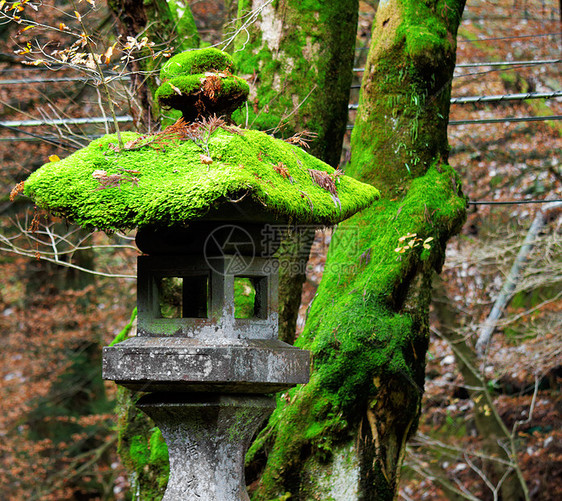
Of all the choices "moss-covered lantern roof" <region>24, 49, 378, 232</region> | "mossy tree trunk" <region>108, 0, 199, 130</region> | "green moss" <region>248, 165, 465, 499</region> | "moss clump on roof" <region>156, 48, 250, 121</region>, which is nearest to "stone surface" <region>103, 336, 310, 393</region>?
"moss-covered lantern roof" <region>24, 49, 378, 232</region>

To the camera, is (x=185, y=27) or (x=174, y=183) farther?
(x=185, y=27)

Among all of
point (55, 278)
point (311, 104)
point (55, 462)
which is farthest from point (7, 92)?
point (311, 104)

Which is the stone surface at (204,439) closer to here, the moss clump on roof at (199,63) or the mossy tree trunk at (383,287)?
the mossy tree trunk at (383,287)

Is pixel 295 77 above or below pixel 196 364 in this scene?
above

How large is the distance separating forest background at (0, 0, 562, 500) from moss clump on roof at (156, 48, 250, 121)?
5.34 m

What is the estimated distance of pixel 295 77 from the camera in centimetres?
517

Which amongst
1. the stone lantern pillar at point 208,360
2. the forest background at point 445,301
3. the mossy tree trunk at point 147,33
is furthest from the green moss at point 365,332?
the forest background at point 445,301

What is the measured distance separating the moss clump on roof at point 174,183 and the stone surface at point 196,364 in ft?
1.87

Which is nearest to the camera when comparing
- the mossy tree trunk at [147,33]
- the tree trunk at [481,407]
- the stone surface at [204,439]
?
the stone surface at [204,439]

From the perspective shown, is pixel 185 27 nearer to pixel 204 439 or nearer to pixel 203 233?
pixel 203 233

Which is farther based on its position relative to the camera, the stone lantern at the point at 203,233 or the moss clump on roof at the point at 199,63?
the moss clump on roof at the point at 199,63

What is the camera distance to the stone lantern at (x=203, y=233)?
2799 millimetres

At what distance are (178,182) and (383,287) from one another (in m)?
1.78

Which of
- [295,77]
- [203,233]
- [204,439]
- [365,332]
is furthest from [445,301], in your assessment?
[203,233]
